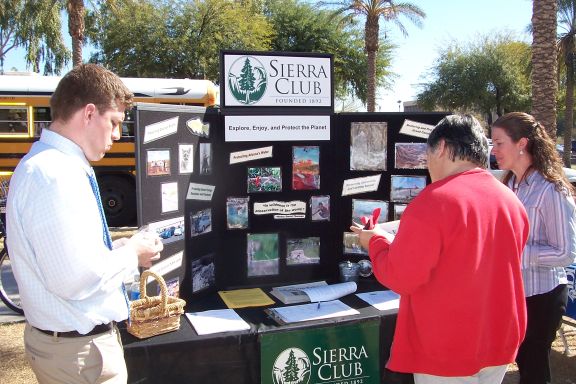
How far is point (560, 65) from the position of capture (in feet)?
63.9

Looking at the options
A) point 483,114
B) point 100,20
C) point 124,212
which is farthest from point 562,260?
point 483,114

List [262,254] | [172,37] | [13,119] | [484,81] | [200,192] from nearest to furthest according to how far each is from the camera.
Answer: [200,192], [262,254], [13,119], [172,37], [484,81]

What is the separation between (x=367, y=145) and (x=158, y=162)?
4.75 ft

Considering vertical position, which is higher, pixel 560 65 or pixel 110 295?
pixel 560 65

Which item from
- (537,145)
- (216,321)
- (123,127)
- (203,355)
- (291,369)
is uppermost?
(123,127)

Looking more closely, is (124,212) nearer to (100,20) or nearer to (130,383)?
(130,383)

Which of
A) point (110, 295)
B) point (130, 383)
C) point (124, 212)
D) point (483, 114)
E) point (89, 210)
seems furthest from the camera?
point (483, 114)

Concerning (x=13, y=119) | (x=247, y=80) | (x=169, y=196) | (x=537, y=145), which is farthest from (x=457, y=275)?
(x=13, y=119)

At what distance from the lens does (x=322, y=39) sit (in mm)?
22641

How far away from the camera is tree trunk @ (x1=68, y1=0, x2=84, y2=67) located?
12320mm

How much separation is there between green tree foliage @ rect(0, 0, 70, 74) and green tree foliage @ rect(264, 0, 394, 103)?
31.5ft

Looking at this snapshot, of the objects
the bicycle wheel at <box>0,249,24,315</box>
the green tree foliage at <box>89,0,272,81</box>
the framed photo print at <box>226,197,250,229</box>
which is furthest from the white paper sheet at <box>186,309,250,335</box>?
the green tree foliage at <box>89,0,272,81</box>

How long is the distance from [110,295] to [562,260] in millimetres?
2112

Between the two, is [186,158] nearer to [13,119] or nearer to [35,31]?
[13,119]
